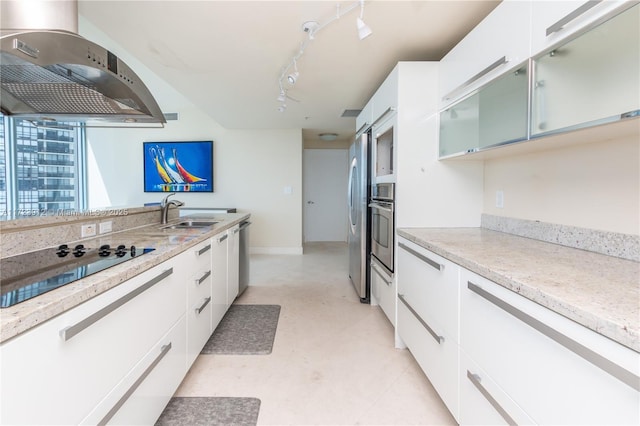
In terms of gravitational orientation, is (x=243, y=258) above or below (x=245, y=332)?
above

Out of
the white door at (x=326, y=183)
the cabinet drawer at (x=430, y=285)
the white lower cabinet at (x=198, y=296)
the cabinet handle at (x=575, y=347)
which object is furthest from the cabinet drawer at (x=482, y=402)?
the white door at (x=326, y=183)

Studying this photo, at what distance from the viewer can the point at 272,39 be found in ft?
7.00

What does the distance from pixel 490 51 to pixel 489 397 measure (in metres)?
1.57

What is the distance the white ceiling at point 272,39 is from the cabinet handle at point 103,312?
1637 millimetres

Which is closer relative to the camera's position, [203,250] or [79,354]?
[79,354]

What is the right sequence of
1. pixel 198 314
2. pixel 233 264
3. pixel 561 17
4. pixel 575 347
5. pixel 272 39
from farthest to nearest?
pixel 233 264, pixel 272 39, pixel 198 314, pixel 561 17, pixel 575 347

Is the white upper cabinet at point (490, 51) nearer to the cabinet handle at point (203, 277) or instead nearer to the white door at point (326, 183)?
the cabinet handle at point (203, 277)

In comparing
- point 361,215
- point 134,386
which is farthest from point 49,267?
point 361,215

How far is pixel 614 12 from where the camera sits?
92 centimetres

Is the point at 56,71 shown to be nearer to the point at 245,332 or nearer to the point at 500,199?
the point at 245,332

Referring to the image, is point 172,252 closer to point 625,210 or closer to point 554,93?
point 554,93

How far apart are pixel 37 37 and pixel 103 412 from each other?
1306mm

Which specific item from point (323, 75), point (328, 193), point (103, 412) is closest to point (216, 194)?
point (328, 193)

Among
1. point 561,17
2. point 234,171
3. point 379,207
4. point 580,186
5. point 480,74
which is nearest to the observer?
point 561,17
